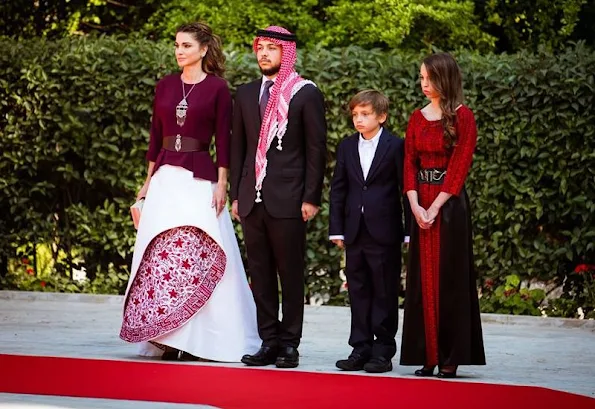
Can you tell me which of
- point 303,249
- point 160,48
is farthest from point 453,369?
point 160,48

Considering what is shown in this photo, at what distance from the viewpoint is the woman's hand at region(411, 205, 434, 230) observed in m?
7.43

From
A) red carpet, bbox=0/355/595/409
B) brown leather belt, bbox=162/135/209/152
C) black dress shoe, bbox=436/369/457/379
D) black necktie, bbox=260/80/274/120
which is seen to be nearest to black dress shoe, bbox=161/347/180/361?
red carpet, bbox=0/355/595/409

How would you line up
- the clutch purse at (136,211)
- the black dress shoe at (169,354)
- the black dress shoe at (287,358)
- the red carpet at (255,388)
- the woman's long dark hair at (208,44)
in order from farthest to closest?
the clutch purse at (136,211), the woman's long dark hair at (208,44), the black dress shoe at (169,354), the black dress shoe at (287,358), the red carpet at (255,388)

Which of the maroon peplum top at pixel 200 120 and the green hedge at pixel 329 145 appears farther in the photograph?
the green hedge at pixel 329 145

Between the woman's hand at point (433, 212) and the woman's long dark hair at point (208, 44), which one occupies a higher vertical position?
the woman's long dark hair at point (208, 44)

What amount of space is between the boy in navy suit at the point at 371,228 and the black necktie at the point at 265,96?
503mm

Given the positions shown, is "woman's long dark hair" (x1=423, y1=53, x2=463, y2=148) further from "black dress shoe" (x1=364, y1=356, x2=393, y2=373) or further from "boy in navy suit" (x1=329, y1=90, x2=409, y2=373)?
"black dress shoe" (x1=364, y1=356, x2=393, y2=373)

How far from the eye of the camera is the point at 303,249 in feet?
26.1

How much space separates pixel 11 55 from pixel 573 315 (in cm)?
562

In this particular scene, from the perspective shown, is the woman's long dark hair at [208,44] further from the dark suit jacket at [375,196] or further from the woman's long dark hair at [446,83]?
the woman's long dark hair at [446,83]

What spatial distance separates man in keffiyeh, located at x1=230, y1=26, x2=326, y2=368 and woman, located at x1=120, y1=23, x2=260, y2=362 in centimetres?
18

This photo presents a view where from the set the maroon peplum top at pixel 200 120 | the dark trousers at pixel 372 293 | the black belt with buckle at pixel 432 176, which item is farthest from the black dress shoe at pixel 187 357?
the black belt with buckle at pixel 432 176

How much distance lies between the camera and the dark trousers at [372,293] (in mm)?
7766

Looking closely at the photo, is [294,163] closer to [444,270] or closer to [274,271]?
[274,271]
